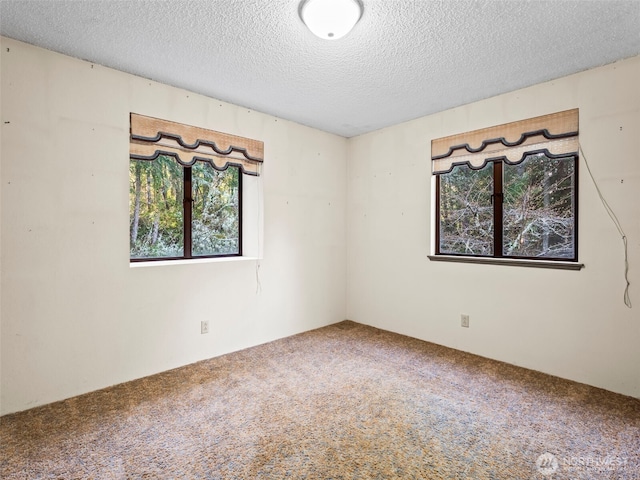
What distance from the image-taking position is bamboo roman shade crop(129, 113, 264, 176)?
2.73 m

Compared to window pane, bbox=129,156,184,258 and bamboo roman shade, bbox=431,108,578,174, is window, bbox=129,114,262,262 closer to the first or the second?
window pane, bbox=129,156,184,258

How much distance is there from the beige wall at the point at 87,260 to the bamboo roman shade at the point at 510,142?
6.07 ft

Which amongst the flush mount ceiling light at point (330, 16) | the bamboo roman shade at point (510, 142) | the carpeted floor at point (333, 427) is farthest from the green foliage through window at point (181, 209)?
the bamboo roman shade at point (510, 142)

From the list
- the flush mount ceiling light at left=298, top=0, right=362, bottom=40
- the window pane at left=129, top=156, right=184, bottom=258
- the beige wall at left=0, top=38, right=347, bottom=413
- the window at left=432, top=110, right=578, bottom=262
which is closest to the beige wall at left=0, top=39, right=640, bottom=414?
the beige wall at left=0, top=38, right=347, bottom=413

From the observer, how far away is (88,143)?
8.14 feet

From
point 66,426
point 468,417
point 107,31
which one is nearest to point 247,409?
point 66,426

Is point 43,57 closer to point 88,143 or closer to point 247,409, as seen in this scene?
point 88,143

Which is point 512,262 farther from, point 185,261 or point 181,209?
point 181,209

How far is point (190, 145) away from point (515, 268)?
301cm

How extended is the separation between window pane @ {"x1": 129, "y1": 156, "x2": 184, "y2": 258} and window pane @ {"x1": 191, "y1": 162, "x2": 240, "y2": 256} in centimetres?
15

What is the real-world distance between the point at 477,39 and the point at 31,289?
130 inches

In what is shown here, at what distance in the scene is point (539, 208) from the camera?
297cm

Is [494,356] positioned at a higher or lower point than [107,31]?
lower

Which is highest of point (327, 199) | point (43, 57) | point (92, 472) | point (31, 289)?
point (43, 57)
